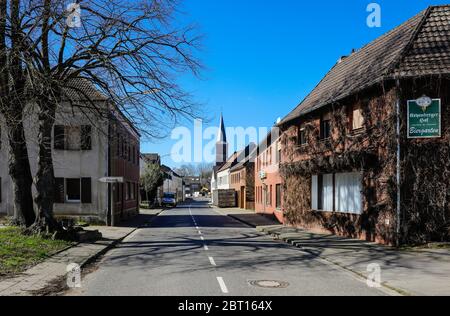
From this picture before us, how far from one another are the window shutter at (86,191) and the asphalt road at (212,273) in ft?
36.7

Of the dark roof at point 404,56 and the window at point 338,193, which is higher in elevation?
the dark roof at point 404,56

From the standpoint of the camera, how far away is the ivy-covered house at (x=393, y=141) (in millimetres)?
15602

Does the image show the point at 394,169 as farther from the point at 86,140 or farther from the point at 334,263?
the point at 86,140

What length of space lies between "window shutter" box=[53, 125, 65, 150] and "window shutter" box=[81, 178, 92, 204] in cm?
238

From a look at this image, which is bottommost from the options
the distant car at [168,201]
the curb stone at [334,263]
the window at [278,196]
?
the distant car at [168,201]

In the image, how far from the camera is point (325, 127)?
21.9 metres

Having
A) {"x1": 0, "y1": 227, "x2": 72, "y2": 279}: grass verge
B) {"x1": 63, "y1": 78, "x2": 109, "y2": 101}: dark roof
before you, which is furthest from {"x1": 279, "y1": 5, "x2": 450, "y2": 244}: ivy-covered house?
{"x1": 0, "y1": 227, "x2": 72, "y2": 279}: grass verge

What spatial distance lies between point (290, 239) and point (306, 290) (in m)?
10.2

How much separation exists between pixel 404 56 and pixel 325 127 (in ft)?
19.4

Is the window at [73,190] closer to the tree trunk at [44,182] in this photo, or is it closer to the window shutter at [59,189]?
the window shutter at [59,189]

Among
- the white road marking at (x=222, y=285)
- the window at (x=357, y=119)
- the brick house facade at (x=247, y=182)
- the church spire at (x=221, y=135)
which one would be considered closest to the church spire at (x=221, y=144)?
the church spire at (x=221, y=135)

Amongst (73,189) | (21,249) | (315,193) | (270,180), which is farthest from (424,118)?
(270,180)

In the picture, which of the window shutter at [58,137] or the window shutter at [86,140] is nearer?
the window shutter at [86,140]

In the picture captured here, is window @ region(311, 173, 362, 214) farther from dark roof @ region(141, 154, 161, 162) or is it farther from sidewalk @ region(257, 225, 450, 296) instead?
dark roof @ region(141, 154, 161, 162)
